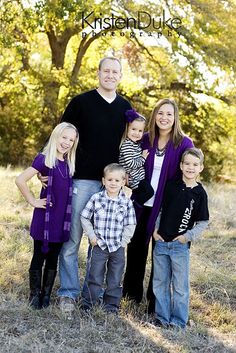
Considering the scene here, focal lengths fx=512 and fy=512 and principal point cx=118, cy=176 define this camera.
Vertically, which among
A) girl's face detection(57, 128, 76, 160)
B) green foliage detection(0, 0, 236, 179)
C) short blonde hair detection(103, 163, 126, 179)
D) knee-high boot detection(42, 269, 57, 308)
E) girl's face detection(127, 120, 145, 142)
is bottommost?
knee-high boot detection(42, 269, 57, 308)

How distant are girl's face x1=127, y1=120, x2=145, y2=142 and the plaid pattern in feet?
1.79

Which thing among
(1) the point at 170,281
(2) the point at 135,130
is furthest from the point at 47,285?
(2) the point at 135,130

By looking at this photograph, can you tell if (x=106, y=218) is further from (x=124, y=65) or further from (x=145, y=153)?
(x=124, y=65)

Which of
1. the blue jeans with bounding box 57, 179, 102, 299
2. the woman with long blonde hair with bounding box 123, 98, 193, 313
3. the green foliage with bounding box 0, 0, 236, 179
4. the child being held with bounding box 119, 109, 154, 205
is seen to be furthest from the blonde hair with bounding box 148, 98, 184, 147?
the green foliage with bounding box 0, 0, 236, 179

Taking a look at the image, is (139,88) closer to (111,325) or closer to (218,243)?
(218,243)

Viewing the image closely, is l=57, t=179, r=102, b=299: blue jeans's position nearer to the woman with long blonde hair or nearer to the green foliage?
the woman with long blonde hair

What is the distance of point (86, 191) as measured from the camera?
4.36m

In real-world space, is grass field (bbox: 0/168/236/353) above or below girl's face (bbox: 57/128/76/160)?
below

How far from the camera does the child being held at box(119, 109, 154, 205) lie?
425cm

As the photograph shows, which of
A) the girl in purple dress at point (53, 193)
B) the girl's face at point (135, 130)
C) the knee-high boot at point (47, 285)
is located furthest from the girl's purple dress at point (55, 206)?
the girl's face at point (135, 130)

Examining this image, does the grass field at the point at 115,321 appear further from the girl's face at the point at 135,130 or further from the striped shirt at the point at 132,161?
the girl's face at the point at 135,130

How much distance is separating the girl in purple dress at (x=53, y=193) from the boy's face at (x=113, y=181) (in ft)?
1.06

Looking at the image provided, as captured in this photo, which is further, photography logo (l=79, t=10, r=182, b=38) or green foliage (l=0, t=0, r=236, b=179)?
photography logo (l=79, t=10, r=182, b=38)

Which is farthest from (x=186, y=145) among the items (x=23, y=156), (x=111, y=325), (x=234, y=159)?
(x=234, y=159)
